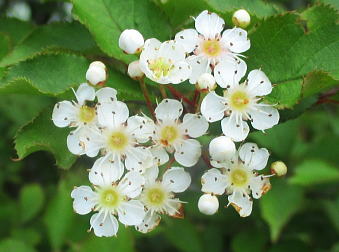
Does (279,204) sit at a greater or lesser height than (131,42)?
lesser

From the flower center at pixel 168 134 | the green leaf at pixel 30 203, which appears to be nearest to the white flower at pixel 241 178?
the flower center at pixel 168 134

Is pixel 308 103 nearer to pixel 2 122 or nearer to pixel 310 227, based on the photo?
pixel 310 227

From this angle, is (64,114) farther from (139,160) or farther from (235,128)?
(235,128)

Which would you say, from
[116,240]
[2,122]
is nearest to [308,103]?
[116,240]

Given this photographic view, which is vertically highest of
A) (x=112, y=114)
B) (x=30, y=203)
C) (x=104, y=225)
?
(x=112, y=114)

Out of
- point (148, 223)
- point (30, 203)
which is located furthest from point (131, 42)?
point (30, 203)

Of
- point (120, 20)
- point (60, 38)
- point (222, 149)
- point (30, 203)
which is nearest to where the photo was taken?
point (222, 149)

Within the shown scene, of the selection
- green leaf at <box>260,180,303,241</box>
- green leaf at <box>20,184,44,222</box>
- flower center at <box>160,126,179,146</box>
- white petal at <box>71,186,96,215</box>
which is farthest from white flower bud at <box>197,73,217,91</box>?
green leaf at <box>20,184,44,222</box>

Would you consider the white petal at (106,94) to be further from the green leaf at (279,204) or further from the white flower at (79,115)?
the green leaf at (279,204)
